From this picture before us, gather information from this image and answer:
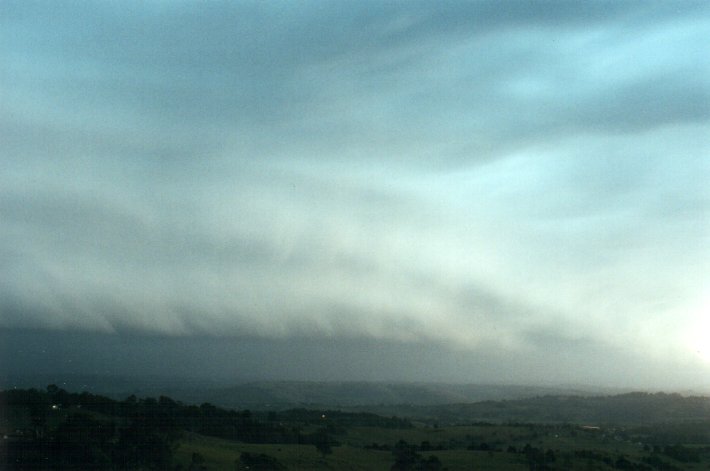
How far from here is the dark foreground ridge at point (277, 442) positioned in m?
39.8

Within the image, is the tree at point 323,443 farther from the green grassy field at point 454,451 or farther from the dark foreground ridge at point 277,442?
the green grassy field at point 454,451

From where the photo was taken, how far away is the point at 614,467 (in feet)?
164

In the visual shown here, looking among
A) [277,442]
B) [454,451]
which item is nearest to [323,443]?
[277,442]

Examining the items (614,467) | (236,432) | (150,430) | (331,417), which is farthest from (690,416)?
(150,430)

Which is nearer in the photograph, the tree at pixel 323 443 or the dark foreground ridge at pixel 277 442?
the dark foreground ridge at pixel 277 442

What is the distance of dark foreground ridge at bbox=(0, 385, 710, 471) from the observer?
3975 centimetres

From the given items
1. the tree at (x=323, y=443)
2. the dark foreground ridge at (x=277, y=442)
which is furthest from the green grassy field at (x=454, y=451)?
the tree at (x=323, y=443)

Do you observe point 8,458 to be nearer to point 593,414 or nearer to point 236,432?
point 236,432

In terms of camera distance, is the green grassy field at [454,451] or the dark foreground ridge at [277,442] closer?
the dark foreground ridge at [277,442]

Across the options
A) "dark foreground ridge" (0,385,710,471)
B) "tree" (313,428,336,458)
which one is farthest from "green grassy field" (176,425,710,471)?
"tree" (313,428,336,458)

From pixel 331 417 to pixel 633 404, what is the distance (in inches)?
2747

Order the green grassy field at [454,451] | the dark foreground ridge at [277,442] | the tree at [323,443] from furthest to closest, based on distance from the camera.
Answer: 1. the tree at [323,443]
2. the green grassy field at [454,451]
3. the dark foreground ridge at [277,442]

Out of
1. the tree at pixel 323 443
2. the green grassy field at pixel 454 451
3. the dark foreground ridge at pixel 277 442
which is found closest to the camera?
the dark foreground ridge at pixel 277 442

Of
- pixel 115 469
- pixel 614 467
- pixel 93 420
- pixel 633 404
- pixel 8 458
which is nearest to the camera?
pixel 8 458
